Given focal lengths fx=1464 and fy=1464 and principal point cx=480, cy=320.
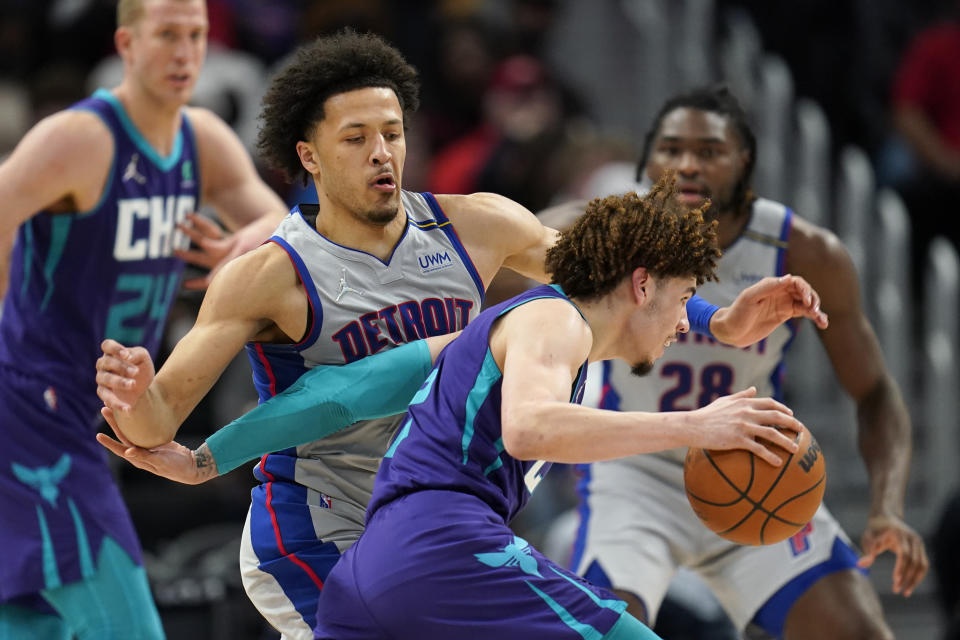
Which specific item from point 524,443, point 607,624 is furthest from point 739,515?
point 524,443

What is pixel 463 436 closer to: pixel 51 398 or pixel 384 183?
pixel 384 183

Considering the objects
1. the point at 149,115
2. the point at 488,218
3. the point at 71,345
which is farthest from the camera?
the point at 149,115

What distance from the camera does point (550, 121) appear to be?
35.0 feet

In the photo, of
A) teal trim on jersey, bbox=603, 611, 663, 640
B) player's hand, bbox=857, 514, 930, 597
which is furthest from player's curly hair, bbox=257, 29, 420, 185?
player's hand, bbox=857, 514, 930, 597

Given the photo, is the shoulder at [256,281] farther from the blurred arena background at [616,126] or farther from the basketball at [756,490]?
the blurred arena background at [616,126]

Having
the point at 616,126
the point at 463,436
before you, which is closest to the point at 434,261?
the point at 463,436

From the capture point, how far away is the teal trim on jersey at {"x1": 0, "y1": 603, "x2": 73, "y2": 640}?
526 centimetres

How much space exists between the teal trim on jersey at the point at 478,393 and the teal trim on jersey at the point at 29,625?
2.24 meters

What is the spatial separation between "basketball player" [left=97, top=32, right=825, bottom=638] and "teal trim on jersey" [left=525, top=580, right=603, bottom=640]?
88 cm

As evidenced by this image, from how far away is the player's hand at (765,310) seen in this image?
Answer: 15.1ft

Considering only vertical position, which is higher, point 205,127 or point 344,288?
point 205,127

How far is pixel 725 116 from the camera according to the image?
5.79 metres

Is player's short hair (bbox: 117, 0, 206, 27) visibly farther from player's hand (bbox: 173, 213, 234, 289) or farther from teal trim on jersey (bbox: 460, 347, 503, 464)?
teal trim on jersey (bbox: 460, 347, 503, 464)

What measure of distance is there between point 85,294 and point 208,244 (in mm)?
489
